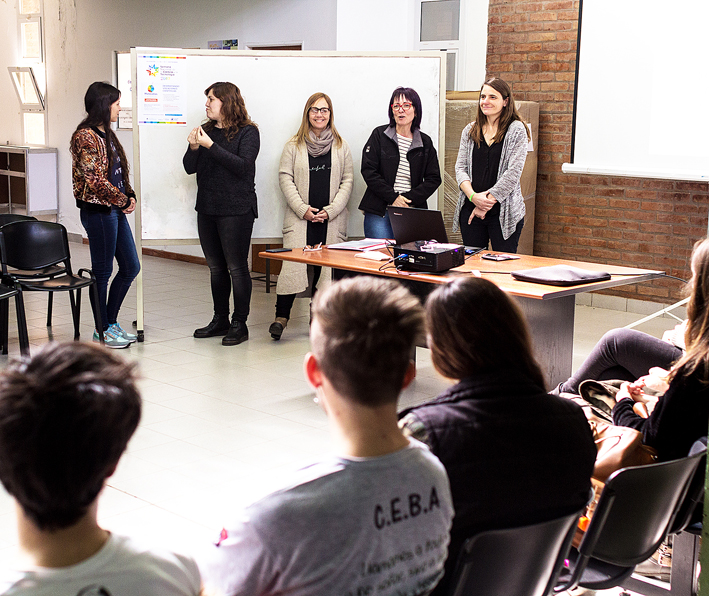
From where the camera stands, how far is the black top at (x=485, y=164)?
4914 mm

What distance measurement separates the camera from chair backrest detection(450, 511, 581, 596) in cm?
140

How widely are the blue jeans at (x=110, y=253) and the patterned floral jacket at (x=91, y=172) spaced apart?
0.09 metres

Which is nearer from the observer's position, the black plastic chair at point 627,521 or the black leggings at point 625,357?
the black plastic chair at point 627,521

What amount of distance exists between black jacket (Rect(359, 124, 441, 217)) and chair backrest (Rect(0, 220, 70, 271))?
192 centimetres

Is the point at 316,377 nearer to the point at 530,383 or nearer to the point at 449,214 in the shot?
the point at 530,383

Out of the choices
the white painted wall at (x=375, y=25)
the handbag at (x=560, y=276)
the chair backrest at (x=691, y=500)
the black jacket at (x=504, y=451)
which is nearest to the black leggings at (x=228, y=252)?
the handbag at (x=560, y=276)

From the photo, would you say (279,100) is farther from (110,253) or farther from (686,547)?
(686,547)

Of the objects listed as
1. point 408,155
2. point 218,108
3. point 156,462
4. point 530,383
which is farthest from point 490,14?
point 530,383

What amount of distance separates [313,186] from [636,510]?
3.89 meters

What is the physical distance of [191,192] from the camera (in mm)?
5480

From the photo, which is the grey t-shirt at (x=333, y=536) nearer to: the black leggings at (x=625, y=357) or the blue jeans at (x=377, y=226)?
the black leggings at (x=625, y=357)

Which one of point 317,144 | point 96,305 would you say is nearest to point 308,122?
point 317,144

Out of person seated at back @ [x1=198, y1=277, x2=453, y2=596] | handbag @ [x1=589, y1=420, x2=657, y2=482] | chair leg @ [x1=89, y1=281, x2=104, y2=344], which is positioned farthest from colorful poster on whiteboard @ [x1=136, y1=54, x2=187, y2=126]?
person seated at back @ [x1=198, y1=277, x2=453, y2=596]

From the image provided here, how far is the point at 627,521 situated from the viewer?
178 centimetres
